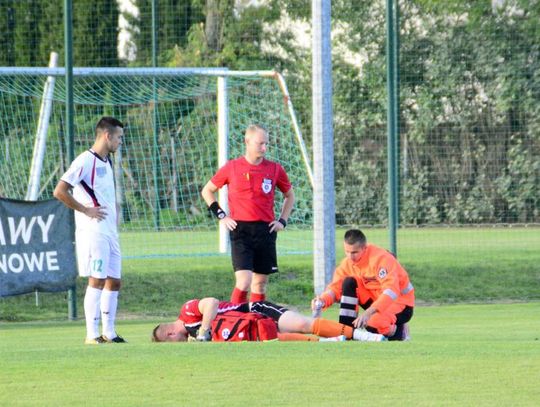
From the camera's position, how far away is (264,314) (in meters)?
11.8

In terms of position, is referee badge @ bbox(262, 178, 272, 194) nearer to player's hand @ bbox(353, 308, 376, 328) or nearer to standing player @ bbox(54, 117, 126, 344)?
standing player @ bbox(54, 117, 126, 344)

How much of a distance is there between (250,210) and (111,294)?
5.59 ft

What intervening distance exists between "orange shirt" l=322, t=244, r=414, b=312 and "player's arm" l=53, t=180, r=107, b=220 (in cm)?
216

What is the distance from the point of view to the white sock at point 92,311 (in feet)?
39.4

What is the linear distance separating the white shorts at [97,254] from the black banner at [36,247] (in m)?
3.84

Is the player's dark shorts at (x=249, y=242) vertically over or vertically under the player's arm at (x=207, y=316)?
over

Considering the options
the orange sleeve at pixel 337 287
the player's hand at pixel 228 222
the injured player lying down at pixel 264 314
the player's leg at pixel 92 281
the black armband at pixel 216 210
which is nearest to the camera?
the injured player lying down at pixel 264 314

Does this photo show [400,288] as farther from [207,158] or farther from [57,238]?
[207,158]

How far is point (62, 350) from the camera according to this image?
10594 mm

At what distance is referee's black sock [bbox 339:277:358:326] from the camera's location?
11.7 meters

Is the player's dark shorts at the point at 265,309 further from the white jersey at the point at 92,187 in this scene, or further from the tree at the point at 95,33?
the tree at the point at 95,33

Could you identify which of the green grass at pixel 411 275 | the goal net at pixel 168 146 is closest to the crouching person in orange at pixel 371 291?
the green grass at pixel 411 275

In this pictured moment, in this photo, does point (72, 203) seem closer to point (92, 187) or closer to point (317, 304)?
point (92, 187)

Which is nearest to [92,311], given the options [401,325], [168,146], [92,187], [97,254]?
[97,254]
